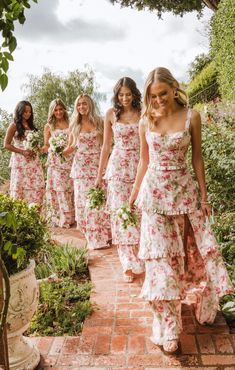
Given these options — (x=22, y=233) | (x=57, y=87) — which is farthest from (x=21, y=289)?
(x=57, y=87)

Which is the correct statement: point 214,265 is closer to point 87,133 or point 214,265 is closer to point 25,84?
point 87,133

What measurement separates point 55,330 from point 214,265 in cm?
152

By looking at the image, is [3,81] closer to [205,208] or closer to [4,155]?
[205,208]

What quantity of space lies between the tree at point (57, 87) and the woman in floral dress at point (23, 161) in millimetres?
10815

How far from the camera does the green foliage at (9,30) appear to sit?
1629 millimetres

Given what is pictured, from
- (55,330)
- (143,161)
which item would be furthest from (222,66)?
(55,330)

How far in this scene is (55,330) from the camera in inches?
140

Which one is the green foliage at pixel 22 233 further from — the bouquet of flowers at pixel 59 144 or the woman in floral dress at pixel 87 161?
the bouquet of flowers at pixel 59 144

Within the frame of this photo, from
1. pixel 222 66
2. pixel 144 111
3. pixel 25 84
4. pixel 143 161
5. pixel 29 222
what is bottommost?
pixel 29 222

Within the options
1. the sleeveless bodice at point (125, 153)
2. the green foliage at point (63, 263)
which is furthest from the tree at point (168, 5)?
the green foliage at point (63, 263)

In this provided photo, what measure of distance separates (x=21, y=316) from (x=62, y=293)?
1384 millimetres

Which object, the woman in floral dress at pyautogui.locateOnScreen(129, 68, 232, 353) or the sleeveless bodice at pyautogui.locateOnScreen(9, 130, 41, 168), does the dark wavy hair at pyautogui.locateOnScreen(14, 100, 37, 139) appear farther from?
the woman in floral dress at pyautogui.locateOnScreen(129, 68, 232, 353)

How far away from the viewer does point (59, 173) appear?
24.3 ft


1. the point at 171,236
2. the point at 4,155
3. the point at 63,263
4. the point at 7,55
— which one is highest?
the point at 4,155
